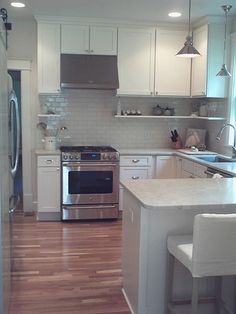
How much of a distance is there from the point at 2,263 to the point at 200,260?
1250 mm

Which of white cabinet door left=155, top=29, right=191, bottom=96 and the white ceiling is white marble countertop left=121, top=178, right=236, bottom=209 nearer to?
the white ceiling

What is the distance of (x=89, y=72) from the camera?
5469 millimetres

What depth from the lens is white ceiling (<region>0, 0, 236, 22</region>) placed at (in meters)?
4.58

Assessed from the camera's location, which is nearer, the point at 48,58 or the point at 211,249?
the point at 211,249

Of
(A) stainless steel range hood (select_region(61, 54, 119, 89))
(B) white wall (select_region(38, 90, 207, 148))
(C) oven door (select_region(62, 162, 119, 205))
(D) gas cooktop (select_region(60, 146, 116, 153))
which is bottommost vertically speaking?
(C) oven door (select_region(62, 162, 119, 205))

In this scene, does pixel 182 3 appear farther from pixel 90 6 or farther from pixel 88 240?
pixel 88 240

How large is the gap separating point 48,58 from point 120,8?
47.9 inches

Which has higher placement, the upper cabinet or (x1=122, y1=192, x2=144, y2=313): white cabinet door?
the upper cabinet

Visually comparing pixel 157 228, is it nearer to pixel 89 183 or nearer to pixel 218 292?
pixel 218 292

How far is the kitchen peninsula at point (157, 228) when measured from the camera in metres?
2.64

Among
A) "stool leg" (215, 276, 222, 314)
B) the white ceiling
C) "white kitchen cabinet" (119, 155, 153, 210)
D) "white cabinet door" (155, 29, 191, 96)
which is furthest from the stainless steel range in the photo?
"stool leg" (215, 276, 222, 314)

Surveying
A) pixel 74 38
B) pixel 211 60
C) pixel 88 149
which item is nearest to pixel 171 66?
pixel 211 60

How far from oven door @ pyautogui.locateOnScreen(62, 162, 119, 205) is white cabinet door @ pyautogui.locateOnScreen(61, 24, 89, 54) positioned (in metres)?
1.57

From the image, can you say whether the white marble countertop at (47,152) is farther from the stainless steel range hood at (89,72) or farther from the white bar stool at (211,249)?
the white bar stool at (211,249)
